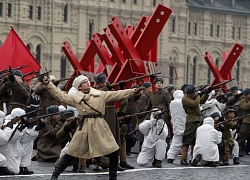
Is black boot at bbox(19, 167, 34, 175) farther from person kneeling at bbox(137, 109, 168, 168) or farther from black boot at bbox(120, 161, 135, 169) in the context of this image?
person kneeling at bbox(137, 109, 168, 168)

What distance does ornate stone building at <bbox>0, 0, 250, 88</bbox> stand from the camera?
207ft

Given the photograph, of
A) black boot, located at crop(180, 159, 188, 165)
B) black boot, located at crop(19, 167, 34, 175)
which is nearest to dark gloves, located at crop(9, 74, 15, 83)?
black boot, located at crop(19, 167, 34, 175)

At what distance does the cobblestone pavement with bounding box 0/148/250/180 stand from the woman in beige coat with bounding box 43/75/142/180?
80 centimetres

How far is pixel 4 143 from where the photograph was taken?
14359 mm

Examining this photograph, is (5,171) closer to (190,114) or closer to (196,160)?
(196,160)

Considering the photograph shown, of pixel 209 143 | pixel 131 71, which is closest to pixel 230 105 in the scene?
pixel 131 71

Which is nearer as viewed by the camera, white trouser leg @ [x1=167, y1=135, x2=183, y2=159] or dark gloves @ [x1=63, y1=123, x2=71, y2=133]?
dark gloves @ [x1=63, y1=123, x2=71, y2=133]

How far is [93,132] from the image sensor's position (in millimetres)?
13586

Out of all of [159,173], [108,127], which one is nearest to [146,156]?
[159,173]

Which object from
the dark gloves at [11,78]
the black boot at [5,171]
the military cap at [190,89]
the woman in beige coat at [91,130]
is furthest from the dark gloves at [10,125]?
the military cap at [190,89]

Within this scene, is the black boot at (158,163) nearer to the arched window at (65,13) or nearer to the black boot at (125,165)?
the black boot at (125,165)

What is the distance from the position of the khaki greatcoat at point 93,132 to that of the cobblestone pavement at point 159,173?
0.84 meters

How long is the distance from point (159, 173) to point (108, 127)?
2.08 meters

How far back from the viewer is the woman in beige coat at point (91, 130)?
532 inches
